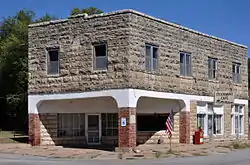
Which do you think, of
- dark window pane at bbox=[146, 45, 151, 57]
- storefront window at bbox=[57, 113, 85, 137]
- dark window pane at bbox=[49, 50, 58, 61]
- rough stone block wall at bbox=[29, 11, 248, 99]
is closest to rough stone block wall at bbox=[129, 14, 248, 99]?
rough stone block wall at bbox=[29, 11, 248, 99]

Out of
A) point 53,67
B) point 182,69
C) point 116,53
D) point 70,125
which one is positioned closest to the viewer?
point 116,53

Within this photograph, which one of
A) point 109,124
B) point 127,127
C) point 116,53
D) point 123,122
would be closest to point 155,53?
point 116,53

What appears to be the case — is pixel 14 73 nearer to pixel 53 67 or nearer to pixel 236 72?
pixel 53 67

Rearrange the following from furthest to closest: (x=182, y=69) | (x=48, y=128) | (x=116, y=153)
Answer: (x=182, y=69), (x=48, y=128), (x=116, y=153)

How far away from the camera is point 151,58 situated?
93.5 feet

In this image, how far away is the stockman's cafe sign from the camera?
34594mm

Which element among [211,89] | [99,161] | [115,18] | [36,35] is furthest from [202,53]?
[99,161]

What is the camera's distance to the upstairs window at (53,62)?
97.2ft

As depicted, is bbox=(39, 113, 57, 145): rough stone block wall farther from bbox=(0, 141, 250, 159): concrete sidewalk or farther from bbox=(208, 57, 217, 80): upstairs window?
bbox=(208, 57, 217, 80): upstairs window

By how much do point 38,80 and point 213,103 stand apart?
1243cm

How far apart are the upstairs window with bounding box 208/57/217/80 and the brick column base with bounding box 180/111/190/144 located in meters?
4.32

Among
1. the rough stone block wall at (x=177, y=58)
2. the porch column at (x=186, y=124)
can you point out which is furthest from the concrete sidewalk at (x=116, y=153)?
the rough stone block wall at (x=177, y=58)

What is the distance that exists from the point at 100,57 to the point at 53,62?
3544mm

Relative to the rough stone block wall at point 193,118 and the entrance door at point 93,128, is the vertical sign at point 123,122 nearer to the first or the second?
the entrance door at point 93,128
